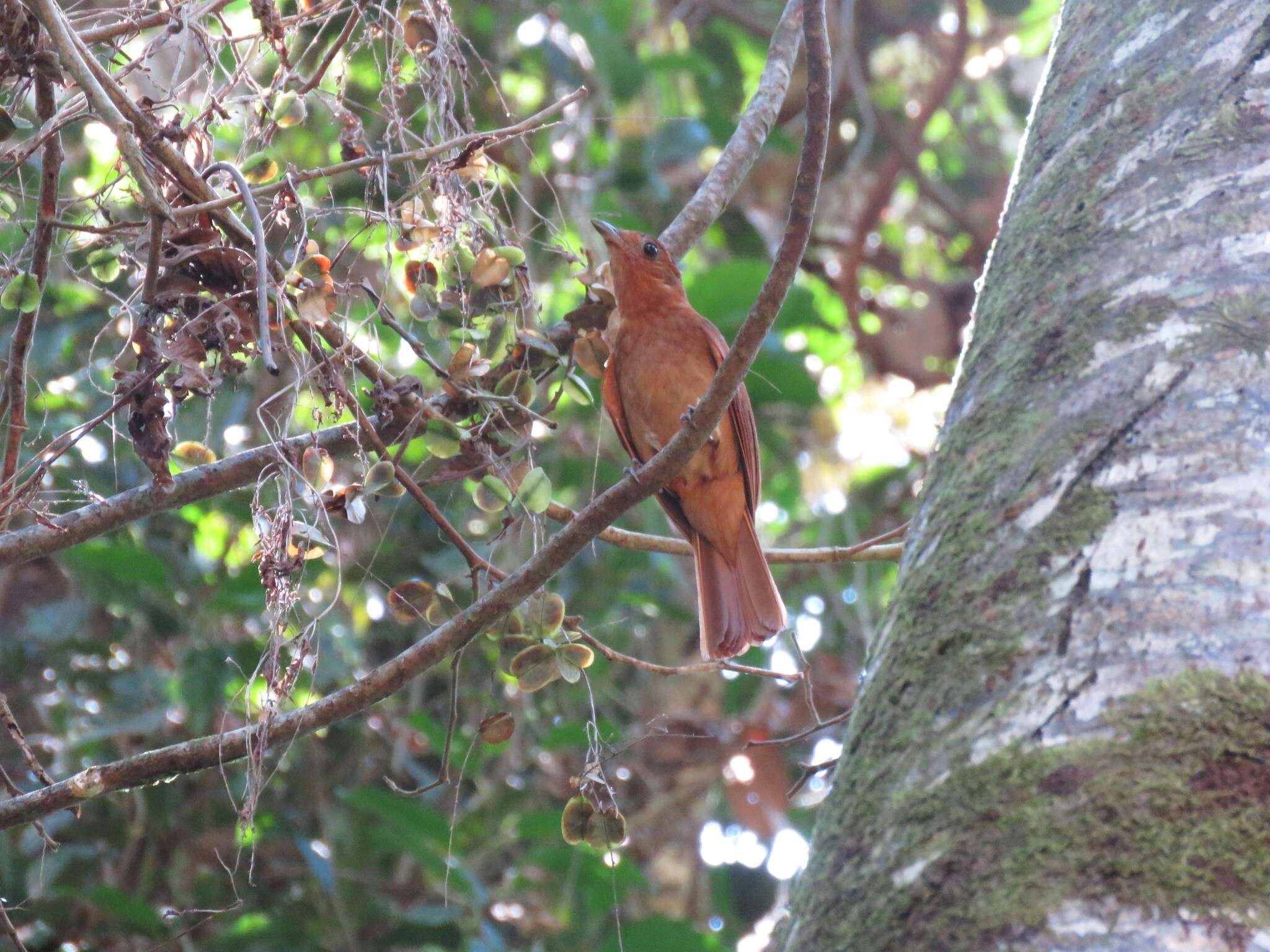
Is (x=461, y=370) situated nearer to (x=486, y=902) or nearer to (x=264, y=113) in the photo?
(x=264, y=113)

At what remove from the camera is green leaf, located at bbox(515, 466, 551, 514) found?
2.11 meters

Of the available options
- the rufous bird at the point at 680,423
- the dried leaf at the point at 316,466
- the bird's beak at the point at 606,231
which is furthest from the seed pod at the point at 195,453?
the rufous bird at the point at 680,423

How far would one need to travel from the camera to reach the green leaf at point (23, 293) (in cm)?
219

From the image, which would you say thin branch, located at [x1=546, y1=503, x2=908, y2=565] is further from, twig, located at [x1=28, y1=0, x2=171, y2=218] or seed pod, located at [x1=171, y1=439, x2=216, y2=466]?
twig, located at [x1=28, y1=0, x2=171, y2=218]

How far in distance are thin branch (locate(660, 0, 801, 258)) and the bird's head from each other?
108cm

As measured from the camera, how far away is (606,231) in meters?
4.07

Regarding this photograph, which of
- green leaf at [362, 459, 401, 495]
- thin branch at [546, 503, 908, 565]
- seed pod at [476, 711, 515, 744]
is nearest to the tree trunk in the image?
seed pod at [476, 711, 515, 744]

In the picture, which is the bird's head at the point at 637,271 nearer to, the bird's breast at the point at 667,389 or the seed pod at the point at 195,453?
the bird's breast at the point at 667,389

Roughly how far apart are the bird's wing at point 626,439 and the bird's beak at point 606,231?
0.39 metres

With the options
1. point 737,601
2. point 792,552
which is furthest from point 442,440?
point 737,601

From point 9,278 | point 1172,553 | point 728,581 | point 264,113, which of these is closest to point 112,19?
point 264,113

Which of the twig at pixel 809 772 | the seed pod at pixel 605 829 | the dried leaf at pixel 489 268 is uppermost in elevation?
the dried leaf at pixel 489 268

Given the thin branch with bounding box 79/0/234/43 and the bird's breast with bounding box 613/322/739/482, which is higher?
the bird's breast with bounding box 613/322/739/482

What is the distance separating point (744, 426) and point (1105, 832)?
3312mm
